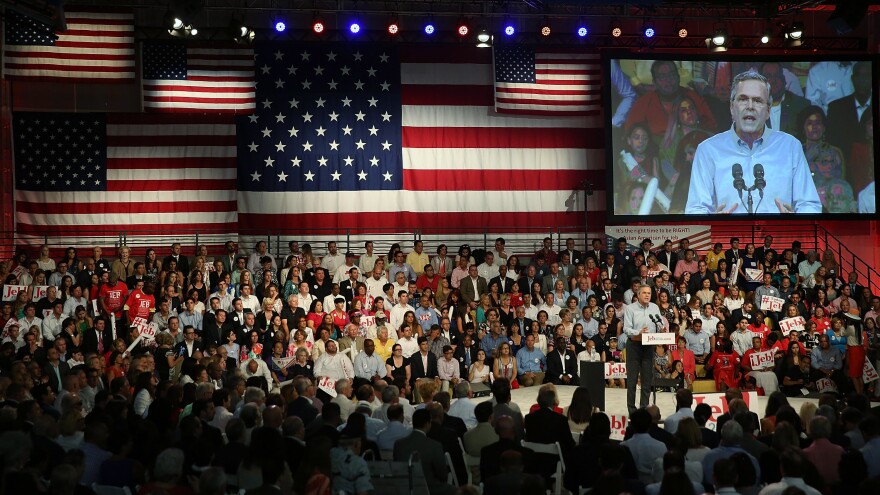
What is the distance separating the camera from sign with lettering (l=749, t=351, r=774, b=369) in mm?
16125

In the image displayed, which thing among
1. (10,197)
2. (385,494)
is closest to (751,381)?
(385,494)

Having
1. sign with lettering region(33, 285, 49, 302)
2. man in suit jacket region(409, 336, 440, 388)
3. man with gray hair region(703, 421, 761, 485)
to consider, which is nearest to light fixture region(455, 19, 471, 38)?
man in suit jacket region(409, 336, 440, 388)

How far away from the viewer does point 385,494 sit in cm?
782

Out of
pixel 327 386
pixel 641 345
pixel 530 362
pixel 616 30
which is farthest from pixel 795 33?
pixel 327 386

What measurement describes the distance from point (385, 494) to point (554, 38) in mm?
14472

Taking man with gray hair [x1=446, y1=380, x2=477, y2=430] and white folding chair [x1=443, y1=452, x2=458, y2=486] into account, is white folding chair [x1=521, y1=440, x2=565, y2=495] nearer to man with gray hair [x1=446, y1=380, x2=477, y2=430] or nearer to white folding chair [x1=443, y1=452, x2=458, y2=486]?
white folding chair [x1=443, y1=452, x2=458, y2=486]

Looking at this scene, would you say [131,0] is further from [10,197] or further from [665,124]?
[665,124]

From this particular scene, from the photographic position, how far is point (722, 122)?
2094cm

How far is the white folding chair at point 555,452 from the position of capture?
8.38 metres

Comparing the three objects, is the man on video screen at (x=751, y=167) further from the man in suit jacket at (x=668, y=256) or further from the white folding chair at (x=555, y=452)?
the white folding chair at (x=555, y=452)

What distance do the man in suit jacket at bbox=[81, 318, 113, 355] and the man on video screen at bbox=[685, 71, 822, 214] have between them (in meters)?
10.5

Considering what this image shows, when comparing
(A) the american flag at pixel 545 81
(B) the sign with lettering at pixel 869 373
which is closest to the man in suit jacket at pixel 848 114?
(A) the american flag at pixel 545 81

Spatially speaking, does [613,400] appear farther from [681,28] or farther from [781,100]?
[681,28]

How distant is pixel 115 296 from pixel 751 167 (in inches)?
454
